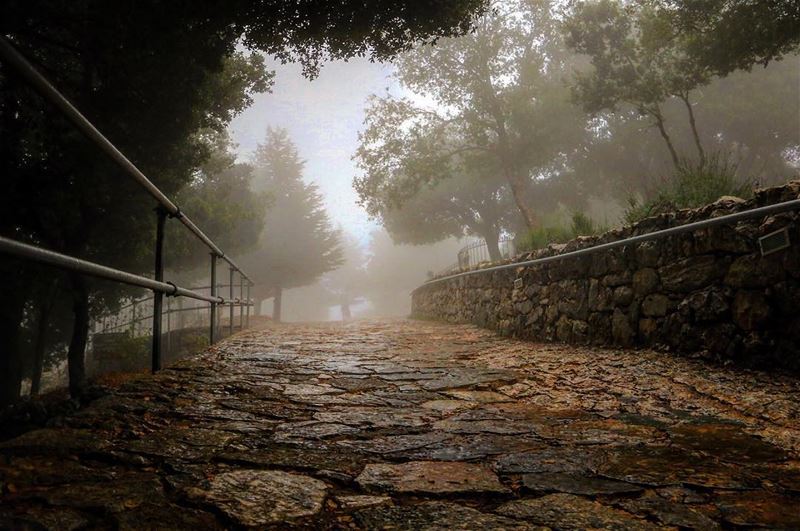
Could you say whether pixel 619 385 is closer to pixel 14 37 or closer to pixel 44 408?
pixel 44 408

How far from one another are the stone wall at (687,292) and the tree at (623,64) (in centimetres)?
1022

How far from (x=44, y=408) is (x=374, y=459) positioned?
270 inches

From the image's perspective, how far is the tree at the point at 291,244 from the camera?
27.5 meters

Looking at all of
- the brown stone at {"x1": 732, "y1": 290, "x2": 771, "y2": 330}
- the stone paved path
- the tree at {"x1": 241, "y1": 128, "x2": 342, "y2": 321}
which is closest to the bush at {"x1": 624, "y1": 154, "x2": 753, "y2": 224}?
the brown stone at {"x1": 732, "y1": 290, "x2": 771, "y2": 330}

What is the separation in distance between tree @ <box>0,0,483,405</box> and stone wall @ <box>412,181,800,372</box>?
4760 mm

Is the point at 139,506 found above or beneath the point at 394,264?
beneath

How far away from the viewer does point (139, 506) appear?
122cm

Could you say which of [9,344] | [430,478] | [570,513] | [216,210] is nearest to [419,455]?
[430,478]

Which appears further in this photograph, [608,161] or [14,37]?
[608,161]

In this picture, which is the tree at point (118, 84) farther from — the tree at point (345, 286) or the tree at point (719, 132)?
the tree at point (345, 286)

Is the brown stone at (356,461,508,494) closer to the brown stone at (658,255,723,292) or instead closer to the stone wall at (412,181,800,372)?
the stone wall at (412,181,800,372)

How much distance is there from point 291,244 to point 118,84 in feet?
69.5

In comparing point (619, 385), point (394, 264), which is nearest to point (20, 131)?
point (619, 385)

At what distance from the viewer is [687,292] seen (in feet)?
11.6
